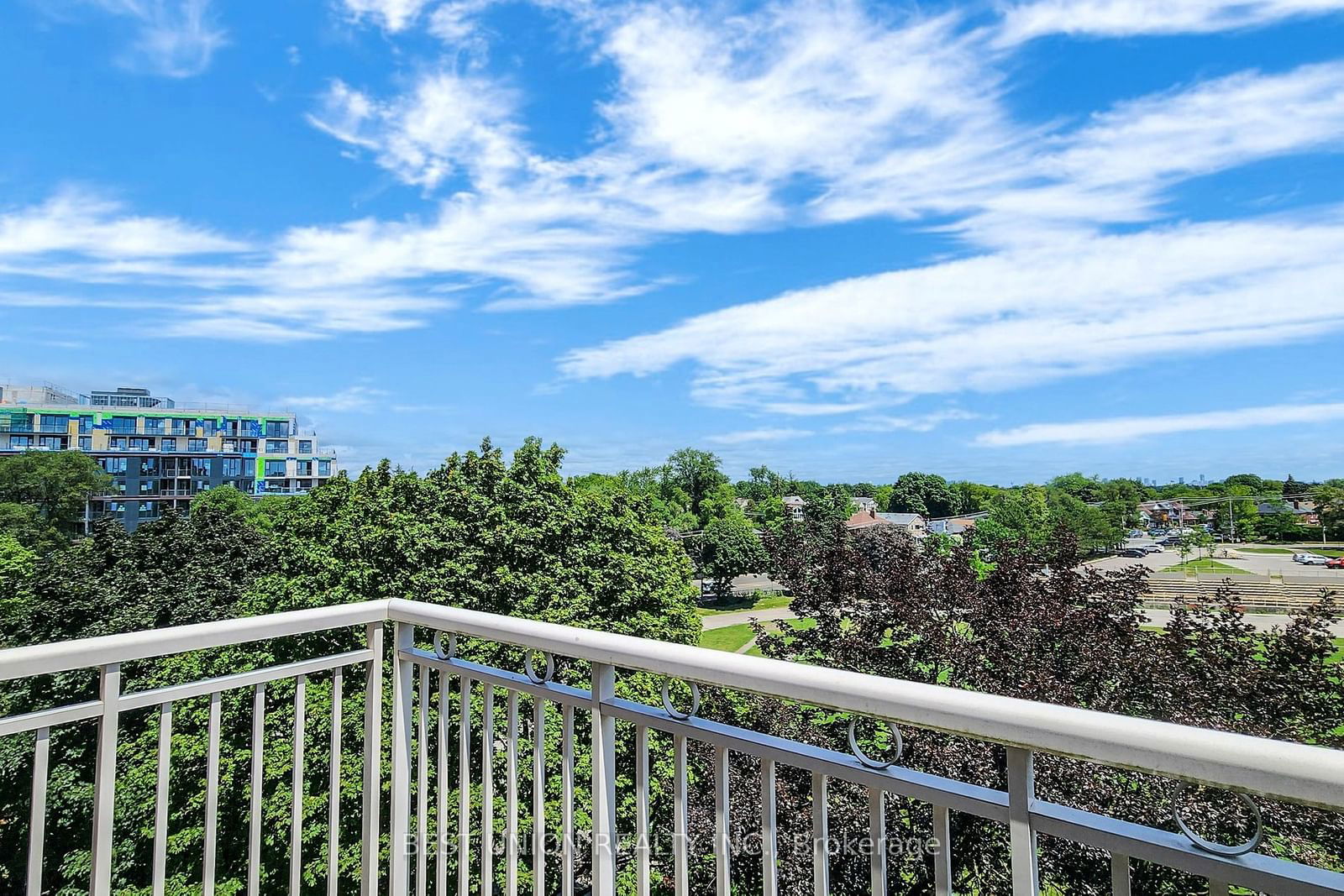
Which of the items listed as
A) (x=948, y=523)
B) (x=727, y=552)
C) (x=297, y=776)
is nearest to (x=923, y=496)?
(x=948, y=523)

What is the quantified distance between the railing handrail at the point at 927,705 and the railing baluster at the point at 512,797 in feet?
0.51

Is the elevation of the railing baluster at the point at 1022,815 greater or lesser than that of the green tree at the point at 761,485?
lesser

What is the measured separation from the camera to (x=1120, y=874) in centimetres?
76

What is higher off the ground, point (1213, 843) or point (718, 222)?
point (718, 222)

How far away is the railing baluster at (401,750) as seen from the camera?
1.80 m

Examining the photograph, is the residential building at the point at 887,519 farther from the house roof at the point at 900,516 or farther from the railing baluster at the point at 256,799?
the railing baluster at the point at 256,799

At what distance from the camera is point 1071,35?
1087cm

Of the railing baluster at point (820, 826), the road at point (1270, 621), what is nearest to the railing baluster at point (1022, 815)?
the railing baluster at point (820, 826)

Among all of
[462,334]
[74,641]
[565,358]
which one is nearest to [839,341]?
[565,358]

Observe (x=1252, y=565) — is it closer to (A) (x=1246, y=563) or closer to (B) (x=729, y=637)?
(A) (x=1246, y=563)

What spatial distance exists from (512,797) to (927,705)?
3.37 ft

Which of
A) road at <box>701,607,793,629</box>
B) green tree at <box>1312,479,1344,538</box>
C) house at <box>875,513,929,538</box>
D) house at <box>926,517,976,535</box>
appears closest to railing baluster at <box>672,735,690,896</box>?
house at <box>875,513,929,538</box>

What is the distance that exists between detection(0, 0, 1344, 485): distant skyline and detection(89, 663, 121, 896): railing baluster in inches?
328

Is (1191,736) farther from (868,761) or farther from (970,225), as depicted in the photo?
(970,225)
